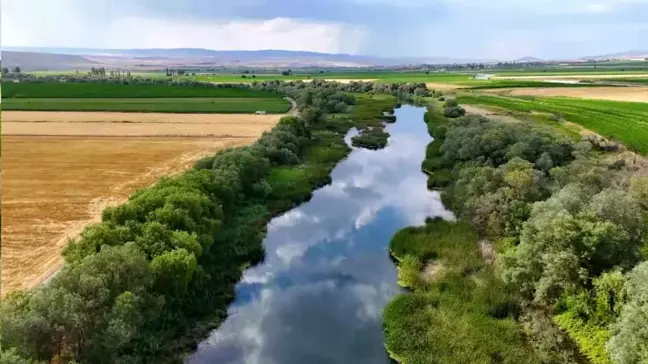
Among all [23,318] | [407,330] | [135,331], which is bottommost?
[407,330]

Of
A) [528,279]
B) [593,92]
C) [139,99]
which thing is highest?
[593,92]

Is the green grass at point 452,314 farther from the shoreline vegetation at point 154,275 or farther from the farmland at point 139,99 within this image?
the farmland at point 139,99

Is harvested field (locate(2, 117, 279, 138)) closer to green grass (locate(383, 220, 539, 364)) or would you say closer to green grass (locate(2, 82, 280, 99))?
green grass (locate(2, 82, 280, 99))

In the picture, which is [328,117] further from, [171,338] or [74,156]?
[171,338]

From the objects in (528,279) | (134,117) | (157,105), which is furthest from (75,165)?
(157,105)

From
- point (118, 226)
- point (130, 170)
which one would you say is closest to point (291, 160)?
point (130, 170)

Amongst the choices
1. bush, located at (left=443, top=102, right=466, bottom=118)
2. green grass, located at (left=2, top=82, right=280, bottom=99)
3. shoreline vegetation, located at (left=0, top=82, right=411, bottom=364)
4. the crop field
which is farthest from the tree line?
green grass, located at (left=2, top=82, right=280, bottom=99)

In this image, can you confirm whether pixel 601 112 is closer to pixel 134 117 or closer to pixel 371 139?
pixel 371 139
